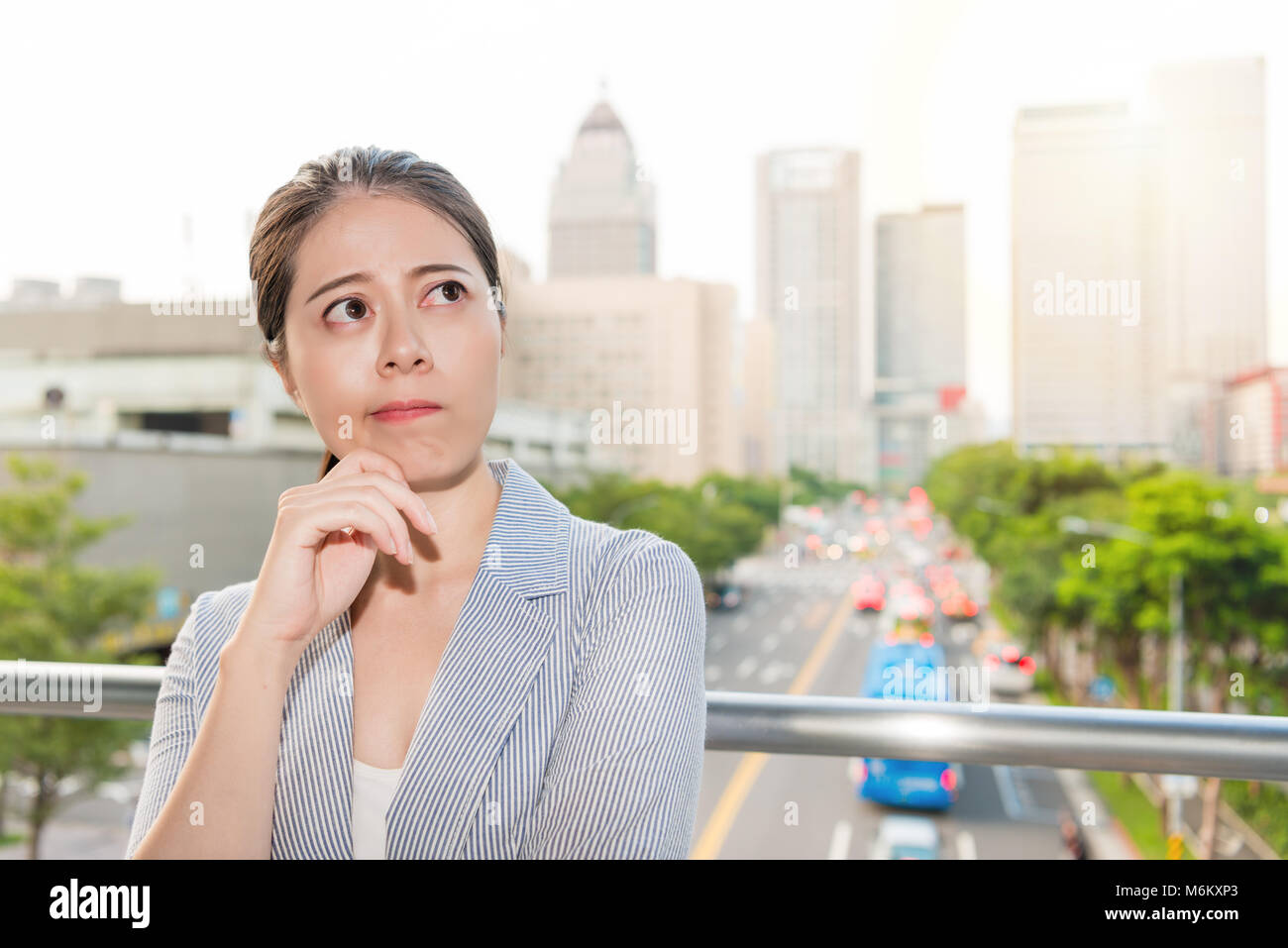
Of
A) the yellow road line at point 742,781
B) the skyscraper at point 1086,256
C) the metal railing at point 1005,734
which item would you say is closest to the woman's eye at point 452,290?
the metal railing at point 1005,734

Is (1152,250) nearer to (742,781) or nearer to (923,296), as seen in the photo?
(923,296)

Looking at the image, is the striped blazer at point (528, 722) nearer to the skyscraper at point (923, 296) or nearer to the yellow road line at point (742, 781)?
the yellow road line at point (742, 781)

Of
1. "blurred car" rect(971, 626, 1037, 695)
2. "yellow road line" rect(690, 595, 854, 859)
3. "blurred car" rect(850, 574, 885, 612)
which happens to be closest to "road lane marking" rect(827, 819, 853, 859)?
"yellow road line" rect(690, 595, 854, 859)

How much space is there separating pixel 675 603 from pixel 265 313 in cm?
47

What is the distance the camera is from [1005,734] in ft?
3.24

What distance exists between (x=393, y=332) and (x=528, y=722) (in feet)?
1.17

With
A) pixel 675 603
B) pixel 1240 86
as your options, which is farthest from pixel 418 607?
pixel 1240 86

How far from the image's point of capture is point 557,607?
84 centimetres

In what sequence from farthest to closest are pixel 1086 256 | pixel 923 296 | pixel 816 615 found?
pixel 923 296, pixel 1086 256, pixel 816 615

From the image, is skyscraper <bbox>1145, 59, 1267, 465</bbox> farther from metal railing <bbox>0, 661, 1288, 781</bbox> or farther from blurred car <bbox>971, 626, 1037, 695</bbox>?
metal railing <bbox>0, 661, 1288, 781</bbox>

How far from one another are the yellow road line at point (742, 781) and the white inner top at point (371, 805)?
5.98m

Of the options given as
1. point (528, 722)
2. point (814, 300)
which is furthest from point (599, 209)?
point (528, 722)
